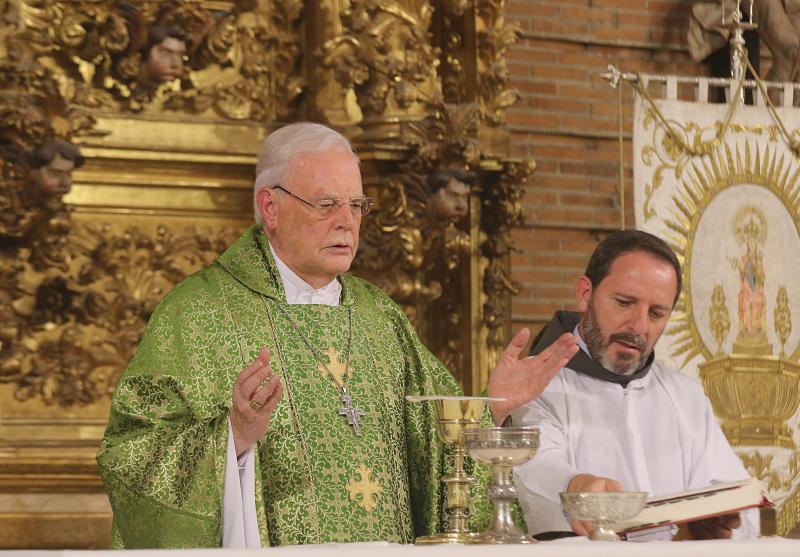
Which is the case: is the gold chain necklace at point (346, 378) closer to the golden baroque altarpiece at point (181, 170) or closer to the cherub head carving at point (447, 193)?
the golden baroque altarpiece at point (181, 170)

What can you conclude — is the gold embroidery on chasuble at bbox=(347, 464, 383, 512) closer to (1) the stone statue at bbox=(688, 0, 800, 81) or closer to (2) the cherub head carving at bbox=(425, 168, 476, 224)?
(2) the cherub head carving at bbox=(425, 168, 476, 224)

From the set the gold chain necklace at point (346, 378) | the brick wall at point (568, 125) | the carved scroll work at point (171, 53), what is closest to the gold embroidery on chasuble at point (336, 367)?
the gold chain necklace at point (346, 378)

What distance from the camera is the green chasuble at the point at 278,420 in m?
4.50

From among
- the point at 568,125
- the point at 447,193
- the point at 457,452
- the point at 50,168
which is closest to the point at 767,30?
the point at 568,125

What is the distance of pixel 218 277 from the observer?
5.08 metres

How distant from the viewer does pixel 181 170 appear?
24.0 feet

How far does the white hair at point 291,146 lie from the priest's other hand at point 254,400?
0.72 meters

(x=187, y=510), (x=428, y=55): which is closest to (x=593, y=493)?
(x=187, y=510)

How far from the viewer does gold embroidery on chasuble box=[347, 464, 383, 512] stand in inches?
189

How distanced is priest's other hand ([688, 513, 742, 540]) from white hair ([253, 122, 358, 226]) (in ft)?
4.46

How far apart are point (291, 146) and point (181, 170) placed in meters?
2.39

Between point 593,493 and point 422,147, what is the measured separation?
316 cm

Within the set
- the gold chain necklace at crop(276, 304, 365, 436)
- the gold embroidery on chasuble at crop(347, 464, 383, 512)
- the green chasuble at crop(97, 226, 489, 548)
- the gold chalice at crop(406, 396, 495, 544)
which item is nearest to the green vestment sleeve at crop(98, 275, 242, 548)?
the green chasuble at crop(97, 226, 489, 548)

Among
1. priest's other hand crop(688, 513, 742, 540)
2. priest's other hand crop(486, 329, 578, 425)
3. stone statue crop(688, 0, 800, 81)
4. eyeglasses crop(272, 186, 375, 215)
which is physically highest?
stone statue crop(688, 0, 800, 81)
